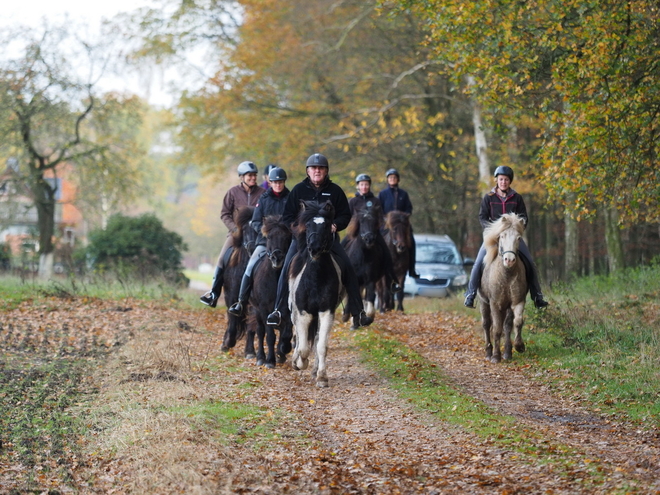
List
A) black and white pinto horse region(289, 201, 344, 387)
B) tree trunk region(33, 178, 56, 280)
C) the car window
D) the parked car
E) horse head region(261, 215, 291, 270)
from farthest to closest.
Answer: tree trunk region(33, 178, 56, 280) → the car window → the parked car → horse head region(261, 215, 291, 270) → black and white pinto horse region(289, 201, 344, 387)

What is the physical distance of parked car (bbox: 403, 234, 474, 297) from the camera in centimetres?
2197

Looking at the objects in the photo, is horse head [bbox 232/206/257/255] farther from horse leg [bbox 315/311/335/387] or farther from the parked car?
the parked car

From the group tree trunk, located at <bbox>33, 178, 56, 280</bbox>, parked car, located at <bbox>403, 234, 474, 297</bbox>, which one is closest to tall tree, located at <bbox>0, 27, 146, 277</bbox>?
tree trunk, located at <bbox>33, 178, 56, 280</bbox>

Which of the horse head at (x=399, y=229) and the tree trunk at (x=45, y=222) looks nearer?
the horse head at (x=399, y=229)

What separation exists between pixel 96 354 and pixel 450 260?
38.6 ft

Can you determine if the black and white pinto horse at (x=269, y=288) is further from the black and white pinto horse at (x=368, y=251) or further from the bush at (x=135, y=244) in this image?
the bush at (x=135, y=244)

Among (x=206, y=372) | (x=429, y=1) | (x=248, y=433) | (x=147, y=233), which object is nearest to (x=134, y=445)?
(x=248, y=433)

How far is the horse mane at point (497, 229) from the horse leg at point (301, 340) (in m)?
3.25

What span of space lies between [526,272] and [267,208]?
399cm

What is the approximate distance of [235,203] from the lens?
44.7 ft

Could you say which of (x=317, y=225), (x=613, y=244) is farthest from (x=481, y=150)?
(x=317, y=225)

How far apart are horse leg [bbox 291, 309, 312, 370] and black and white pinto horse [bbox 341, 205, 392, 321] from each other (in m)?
4.96

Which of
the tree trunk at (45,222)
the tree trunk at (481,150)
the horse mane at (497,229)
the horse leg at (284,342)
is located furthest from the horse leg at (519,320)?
the tree trunk at (45,222)

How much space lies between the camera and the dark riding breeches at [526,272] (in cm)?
1225
